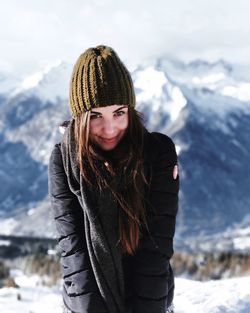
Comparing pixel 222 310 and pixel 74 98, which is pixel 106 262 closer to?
pixel 74 98

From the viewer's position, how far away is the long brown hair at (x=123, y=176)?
141 inches

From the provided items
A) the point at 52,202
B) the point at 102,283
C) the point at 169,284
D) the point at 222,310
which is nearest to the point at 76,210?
the point at 52,202

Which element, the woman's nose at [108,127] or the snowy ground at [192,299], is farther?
the snowy ground at [192,299]

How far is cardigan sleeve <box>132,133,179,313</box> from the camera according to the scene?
145 inches

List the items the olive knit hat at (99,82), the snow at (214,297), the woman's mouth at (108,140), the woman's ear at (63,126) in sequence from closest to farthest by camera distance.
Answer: the olive knit hat at (99,82) < the woman's mouth at (108,140) < the woman's ear at (63,126) < the snow at (214,297)

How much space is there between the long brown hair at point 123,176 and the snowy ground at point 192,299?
314 cm

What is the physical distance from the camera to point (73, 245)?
12.1 ft

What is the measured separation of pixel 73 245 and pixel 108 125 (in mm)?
758

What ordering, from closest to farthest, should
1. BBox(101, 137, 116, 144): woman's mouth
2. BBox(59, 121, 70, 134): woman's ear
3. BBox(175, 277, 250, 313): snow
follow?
BBox(101, 137, 116, 144): woman's mouth, BBox(59, 121, 70, 134): woman's ear, BBox(175, 277, 250, 313): snow

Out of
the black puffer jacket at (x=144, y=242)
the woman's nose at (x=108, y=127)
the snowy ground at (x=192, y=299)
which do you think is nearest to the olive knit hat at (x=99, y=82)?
the woman's nose at (x=108, y=127)

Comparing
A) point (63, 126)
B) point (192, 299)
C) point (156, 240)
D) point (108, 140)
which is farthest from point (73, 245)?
point (192, 299)

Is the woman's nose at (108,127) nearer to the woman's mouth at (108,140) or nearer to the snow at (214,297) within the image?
the woman's mouth at (108,140)

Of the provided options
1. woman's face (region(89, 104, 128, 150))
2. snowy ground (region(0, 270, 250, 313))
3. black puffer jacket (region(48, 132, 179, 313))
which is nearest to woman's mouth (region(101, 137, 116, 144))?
woman's face (region(89, 104, 128, 150))

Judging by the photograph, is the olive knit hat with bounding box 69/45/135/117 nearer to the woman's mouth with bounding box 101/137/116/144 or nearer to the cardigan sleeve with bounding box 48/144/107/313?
the woman's mouth with bounding box 101/137/116/144
